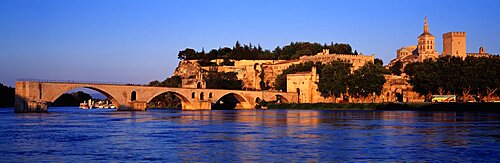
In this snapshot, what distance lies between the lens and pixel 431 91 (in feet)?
305

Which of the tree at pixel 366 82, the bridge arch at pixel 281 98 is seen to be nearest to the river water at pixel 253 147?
the tree at pixel 366 82

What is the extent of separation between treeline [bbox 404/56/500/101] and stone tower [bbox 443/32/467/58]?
7303 centimetres

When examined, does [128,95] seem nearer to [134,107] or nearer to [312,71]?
[134,107]

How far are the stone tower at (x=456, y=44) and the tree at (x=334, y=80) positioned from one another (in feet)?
197

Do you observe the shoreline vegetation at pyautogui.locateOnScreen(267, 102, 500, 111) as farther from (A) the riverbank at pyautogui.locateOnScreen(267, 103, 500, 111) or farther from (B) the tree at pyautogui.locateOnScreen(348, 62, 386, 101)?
(B) the tree at pyautogui.locateOnScreen(348, 62, 386, 101)

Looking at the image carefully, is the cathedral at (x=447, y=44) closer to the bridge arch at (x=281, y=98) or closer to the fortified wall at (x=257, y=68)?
the fortified wall at (x=257, y=68)

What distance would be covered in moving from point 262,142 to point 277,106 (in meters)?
84.0

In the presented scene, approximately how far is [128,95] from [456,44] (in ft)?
344

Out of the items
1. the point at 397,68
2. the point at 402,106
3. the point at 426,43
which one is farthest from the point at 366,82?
the point at 426,43

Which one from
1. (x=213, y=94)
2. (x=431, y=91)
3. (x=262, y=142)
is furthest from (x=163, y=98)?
(x=262, y=142)

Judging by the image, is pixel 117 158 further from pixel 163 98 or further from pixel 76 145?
pixel 163 98

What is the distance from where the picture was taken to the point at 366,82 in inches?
4023

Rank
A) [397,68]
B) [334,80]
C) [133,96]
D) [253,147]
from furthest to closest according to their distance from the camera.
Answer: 1. [397,68]
2. [334,80]
3. [133,96]
4. [253,147]

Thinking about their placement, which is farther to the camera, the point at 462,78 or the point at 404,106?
the point at 404,106
